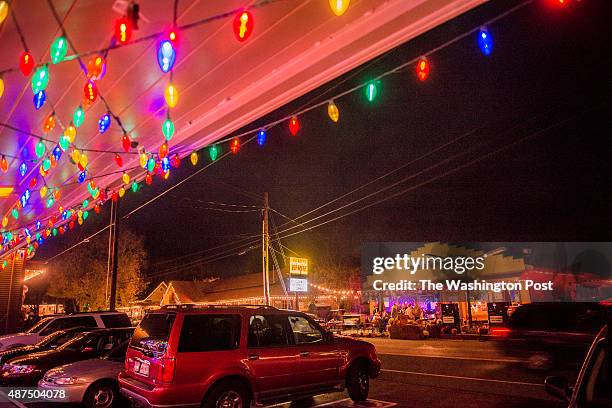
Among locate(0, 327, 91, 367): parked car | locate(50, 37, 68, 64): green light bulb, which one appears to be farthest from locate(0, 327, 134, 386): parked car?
locate(50, 37, 68, 64): green light bulb

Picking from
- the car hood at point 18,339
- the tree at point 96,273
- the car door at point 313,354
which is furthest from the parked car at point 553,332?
the tree at point 96,273

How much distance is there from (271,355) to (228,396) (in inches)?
36.1

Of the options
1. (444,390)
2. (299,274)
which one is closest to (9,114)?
(444,390)

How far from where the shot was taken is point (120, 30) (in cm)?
519

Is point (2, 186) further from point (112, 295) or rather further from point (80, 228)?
point (80, 228)

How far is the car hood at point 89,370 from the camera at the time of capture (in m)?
7.94

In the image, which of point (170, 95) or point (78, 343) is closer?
point (170, 95)

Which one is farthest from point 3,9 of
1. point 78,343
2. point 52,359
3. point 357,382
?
point 357,382

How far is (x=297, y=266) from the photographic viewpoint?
31.7 metres

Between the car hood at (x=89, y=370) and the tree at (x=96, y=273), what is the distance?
2699 cm

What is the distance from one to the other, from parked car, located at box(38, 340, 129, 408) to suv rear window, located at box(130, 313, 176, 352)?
1.19 metres

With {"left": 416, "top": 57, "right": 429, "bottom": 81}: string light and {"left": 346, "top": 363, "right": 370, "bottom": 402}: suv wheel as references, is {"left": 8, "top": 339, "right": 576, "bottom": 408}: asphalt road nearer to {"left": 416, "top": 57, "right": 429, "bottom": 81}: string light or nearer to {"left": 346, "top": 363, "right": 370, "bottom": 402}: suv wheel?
{"left": 346, "top": 363, "right": 370, "bottom": 402}: suv wheel

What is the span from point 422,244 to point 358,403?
19328 mm

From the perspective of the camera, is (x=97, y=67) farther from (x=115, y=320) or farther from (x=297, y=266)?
(x=297, y=266)
